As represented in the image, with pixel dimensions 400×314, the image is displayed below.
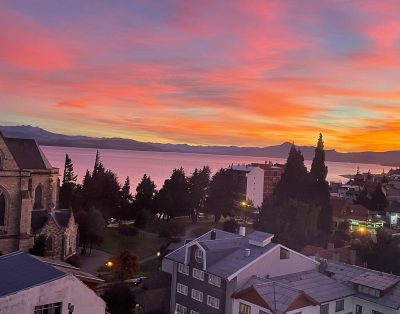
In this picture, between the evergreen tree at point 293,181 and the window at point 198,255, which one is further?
the evergreen tree at point 293,181

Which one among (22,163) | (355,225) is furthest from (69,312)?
(355,225)

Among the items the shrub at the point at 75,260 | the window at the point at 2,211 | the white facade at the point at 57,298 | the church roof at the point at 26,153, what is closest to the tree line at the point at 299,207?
the shrub at the point at 75,260

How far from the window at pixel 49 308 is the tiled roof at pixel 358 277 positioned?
823 inches

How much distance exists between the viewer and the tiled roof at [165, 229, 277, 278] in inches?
1249

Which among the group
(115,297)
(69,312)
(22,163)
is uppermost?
(22,163)

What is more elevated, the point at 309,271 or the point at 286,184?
the point at 286,184

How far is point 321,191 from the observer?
221 feet

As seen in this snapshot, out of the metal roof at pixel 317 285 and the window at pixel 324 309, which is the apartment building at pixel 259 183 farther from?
the window at pixel 324 309

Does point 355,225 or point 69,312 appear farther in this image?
point 355,225

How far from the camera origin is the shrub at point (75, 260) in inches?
1770

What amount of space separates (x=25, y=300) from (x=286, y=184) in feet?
Answer: 174

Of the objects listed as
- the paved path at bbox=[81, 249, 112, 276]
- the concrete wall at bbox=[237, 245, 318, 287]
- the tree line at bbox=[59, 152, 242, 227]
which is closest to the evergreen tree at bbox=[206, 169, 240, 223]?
the tree line at bbox=[59, 152, 242, 227]

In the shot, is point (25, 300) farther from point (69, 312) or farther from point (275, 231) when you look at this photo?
point (275, 231)

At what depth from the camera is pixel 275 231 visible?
193 ft
